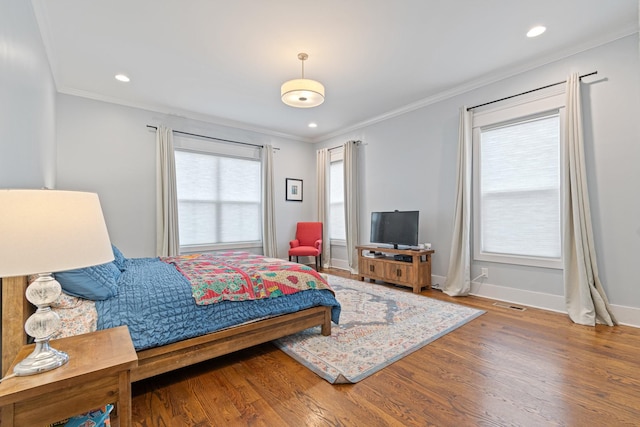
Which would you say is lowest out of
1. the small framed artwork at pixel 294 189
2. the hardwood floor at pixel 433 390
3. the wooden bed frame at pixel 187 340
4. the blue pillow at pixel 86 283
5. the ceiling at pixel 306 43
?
the hardwood floor at pixel 433 390

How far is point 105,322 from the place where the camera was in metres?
1.57

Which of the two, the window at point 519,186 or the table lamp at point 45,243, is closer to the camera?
the table lamp at point 45,243

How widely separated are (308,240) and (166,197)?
2678 mm

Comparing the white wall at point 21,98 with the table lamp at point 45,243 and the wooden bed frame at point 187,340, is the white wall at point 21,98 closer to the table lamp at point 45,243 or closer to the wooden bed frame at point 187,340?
the wooden bed frame at point 187,340

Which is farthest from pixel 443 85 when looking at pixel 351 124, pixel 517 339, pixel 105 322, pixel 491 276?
pixel 105 322

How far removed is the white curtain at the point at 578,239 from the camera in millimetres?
2820

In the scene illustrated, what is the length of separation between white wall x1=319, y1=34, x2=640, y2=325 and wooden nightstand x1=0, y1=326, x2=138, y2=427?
395 centimetres

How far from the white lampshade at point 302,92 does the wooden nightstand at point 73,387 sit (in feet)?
8.12

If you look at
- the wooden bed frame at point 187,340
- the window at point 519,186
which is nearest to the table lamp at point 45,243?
the wooden bed frame at point 187,340

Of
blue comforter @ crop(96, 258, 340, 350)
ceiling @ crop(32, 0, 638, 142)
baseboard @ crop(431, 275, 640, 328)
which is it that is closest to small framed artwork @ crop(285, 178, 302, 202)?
ceiling @ crop(32, 0, 638, 142)

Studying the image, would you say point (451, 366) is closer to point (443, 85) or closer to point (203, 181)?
point (443, 85)

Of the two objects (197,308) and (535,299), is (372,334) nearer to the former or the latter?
(197,308)

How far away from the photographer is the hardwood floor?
1.54 m

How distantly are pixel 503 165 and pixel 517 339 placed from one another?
84.9 inches
